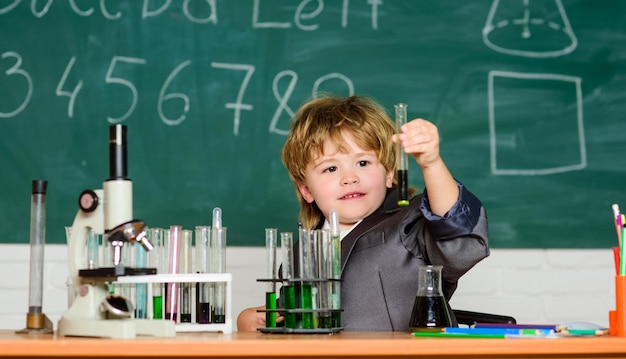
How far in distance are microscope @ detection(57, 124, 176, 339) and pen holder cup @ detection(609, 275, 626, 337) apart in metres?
0.60

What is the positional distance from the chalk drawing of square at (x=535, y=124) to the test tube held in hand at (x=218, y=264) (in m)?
1.35

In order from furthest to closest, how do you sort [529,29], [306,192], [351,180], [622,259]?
[529,29], [306,192], [351,180], [622,259]

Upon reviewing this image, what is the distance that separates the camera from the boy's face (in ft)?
5.91

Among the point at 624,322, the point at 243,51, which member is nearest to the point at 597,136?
the point at 243,51

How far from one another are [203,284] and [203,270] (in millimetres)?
27

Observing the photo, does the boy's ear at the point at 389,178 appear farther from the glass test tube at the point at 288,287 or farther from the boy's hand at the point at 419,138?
the glass test tube at the point at 288,287

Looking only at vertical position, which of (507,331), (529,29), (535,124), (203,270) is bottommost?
(507,331)

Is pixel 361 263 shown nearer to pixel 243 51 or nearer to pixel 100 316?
pixel 100 316

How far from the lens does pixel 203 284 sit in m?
1.36

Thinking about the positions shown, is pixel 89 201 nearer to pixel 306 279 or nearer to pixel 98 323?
pixel 98 323

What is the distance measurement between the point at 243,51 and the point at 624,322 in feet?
5.29

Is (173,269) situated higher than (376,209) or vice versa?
(376,209)

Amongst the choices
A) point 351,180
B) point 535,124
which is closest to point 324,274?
point 351,180

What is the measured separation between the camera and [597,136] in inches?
102
